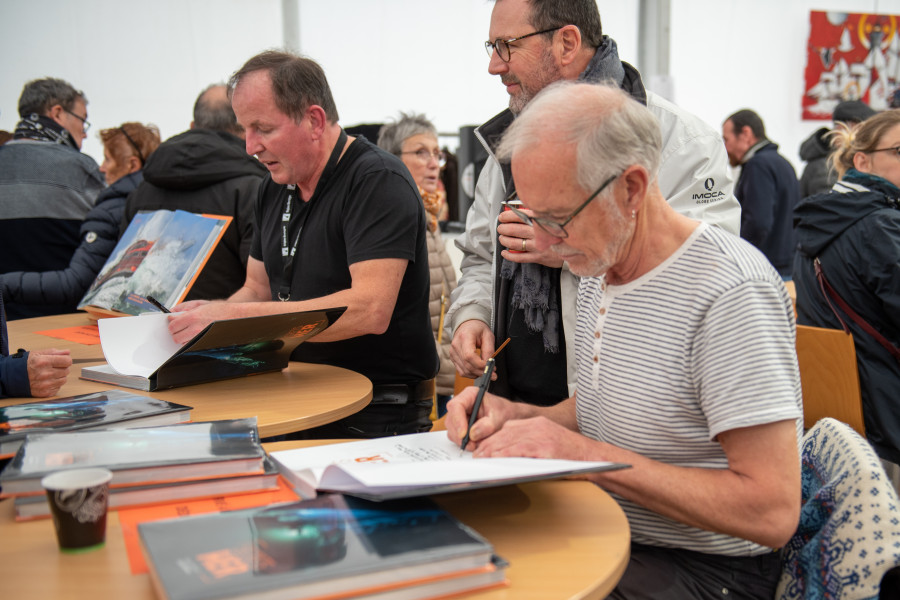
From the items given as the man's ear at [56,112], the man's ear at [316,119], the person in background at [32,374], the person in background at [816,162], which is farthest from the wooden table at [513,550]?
the person in background at [816,162]

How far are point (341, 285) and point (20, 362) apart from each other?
2.93 feet

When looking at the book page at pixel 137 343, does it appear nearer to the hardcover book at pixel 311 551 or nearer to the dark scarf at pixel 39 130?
the hardcover book at pixel 311 551

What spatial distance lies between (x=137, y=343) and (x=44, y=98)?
277 centimetres

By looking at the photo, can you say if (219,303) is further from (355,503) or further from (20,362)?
(355,503)

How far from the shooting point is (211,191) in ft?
9.83

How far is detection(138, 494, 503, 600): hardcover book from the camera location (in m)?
0.85

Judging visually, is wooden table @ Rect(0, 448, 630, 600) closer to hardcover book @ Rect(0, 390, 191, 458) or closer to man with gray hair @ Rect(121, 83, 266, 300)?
hardcover book @ Rect(0, 390, 191, 458)

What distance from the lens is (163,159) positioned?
298 centimetres

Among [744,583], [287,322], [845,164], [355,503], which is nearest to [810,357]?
[845,164]

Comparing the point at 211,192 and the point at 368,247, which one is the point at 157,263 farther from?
the point at 368,247

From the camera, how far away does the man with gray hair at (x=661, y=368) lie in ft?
3.88

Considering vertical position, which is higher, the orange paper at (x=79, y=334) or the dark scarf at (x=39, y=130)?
the dark scarf at (x=39, y=130)

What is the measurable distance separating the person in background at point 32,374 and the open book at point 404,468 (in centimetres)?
81

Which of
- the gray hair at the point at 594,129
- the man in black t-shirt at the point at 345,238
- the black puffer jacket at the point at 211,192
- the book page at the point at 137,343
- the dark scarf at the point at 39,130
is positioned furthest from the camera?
the dark scarf at the point at 39,130
